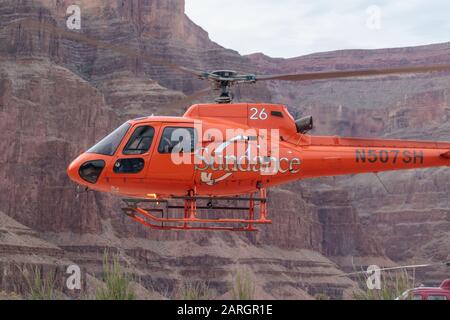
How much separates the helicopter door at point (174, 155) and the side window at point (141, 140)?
0.72ft

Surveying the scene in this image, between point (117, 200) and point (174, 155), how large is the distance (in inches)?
3612

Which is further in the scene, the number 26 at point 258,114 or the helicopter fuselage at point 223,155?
the number 26 at point 258,114

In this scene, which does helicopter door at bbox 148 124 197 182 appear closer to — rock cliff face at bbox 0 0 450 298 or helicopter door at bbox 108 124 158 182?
helicopter door at bbox 108 124 158 182

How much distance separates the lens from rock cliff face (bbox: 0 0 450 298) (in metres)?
113

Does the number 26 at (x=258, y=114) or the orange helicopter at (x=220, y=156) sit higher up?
the number 26 at (x=258, y=114)

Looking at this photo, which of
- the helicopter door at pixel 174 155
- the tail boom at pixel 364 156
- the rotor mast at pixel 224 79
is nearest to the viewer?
the helicopter door at pixel 174 155

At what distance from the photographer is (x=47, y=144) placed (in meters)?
116

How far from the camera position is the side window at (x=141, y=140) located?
2412 cm

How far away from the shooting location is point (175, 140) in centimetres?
2416

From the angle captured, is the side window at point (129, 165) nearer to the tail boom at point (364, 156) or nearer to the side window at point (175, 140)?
the side window at point (175, 140)

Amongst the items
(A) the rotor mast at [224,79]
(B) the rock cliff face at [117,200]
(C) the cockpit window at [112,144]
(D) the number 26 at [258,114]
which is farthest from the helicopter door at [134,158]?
(B) the rock cliff face at [117,200]

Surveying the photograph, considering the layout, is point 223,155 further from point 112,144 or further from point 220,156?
point 112,144

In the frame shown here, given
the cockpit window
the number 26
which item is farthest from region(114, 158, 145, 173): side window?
the number 26
